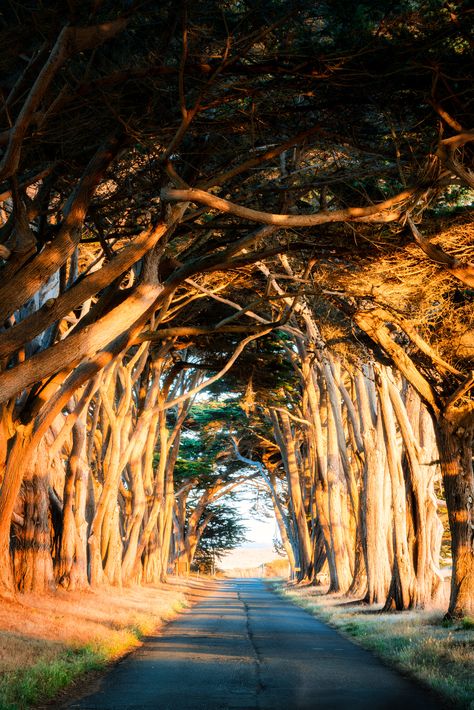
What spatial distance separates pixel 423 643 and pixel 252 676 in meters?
2.37

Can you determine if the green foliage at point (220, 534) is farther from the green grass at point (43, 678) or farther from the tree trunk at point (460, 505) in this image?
the green grass at point (43, 678)

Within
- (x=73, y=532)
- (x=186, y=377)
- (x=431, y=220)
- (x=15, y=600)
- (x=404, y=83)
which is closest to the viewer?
(x=404, y=83)

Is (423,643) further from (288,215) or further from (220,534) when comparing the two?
(220,534)

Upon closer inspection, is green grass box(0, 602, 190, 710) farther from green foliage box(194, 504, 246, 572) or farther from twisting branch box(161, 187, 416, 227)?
green foliage box(194, 504, 246, 572)

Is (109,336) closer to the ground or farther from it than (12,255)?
closer to the ground

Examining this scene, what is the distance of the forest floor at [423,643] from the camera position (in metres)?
7.25

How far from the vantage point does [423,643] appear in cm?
972

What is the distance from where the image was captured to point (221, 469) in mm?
41781

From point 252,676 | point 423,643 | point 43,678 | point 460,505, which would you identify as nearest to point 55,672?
point 43,678

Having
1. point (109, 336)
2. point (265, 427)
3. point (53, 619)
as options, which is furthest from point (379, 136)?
point (265, 427)

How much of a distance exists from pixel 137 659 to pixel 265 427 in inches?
995

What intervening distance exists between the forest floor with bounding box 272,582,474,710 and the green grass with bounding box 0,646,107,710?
3.30 metres

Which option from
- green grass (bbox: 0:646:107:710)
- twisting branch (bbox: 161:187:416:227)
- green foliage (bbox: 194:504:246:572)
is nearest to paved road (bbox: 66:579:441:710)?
green grass (bbox: 0:646:107:710)

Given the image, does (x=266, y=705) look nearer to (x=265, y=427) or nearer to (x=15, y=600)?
(x=15, y=600)
